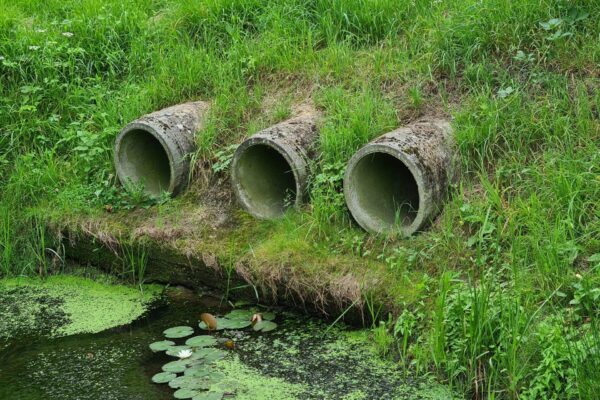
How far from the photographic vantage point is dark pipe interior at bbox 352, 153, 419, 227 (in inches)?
208

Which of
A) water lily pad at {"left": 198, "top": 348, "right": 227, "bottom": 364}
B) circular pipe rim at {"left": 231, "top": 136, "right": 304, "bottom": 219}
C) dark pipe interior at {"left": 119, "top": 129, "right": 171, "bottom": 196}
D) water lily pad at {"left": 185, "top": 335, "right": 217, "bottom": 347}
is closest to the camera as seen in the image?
water lily pad at {"left": 198, "top": 348, "right": 227, "bottom": 364}

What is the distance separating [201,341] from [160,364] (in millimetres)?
285

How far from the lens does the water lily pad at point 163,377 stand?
4496 millimetres

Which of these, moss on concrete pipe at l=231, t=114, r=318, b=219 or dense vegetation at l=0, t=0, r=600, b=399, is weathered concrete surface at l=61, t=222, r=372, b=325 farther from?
moss on concrete pipe at l=231, t=114, r=318, b=219

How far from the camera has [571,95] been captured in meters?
5.39

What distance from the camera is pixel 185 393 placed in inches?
171

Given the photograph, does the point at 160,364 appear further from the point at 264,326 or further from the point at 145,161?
the point at 145,161

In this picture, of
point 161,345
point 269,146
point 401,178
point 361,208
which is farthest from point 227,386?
point 401,178

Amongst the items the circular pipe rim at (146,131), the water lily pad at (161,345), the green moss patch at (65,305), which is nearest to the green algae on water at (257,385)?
the water lily pad at (161,345)

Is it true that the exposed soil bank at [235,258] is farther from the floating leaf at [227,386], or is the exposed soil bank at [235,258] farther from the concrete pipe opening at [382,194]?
the floating leaf at [227,386]

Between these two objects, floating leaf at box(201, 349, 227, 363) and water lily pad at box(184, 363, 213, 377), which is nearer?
water lily pad at box(184, 363, 213, 377)

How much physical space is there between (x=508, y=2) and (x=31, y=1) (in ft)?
14.7

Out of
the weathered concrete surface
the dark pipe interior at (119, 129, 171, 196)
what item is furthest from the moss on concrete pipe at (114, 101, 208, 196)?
the weathered concrete surface

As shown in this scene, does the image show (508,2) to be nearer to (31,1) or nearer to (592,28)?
(592,28)
